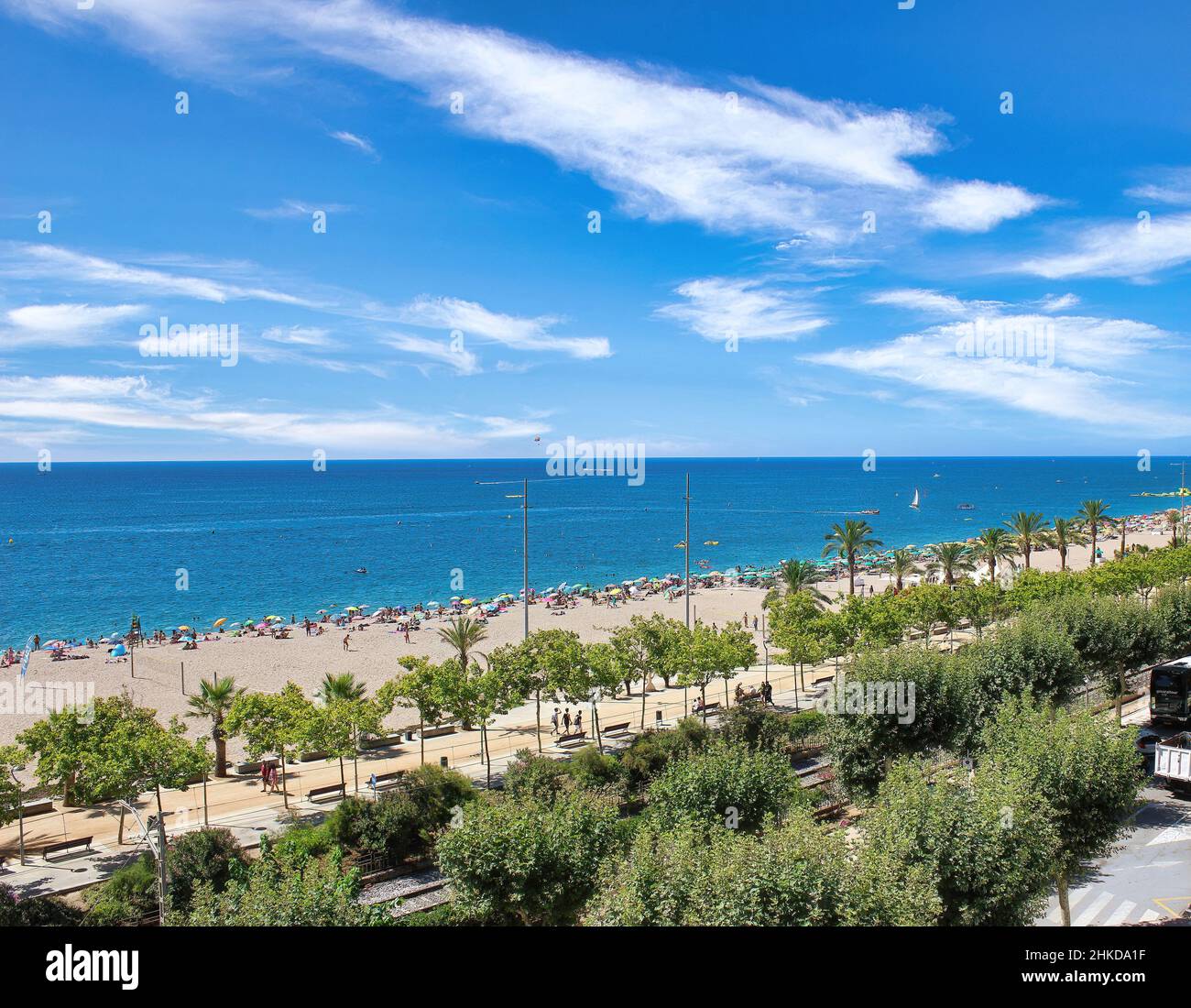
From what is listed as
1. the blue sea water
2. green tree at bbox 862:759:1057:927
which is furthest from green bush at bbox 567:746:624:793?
the blue sea water

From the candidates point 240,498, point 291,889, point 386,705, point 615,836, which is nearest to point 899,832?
point 615,836

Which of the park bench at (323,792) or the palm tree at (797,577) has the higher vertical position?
the palm tree at (797,577)

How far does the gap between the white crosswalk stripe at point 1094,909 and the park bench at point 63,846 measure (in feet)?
77.4

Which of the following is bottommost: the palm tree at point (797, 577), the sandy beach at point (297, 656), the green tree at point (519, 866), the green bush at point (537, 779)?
the sandy beach at point (297, 656)

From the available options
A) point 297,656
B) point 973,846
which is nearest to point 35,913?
point 973,846

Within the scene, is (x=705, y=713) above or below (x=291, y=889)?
below

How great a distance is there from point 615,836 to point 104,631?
60.4 m

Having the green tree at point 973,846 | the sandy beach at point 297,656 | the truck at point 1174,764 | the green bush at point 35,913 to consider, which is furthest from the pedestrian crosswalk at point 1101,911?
the sandy beach at point 297,656

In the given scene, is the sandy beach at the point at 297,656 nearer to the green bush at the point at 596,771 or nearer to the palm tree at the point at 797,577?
the palm tree at the point at 797,577

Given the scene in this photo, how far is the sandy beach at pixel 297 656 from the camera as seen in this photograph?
42750mm

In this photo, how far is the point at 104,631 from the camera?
6303cm

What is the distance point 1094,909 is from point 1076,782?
3669 mm

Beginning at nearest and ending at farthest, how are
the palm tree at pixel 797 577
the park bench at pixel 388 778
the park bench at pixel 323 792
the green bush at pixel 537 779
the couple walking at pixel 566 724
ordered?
the green bush at pixel 537 779, the park bench at pixel 323 792, the park bench at pixel 388 778, the couple walking at pixel 566 724, the palm tree at pixel 797 577
